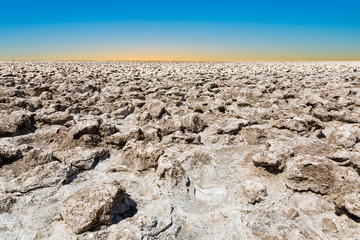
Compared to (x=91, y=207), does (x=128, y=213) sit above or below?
below

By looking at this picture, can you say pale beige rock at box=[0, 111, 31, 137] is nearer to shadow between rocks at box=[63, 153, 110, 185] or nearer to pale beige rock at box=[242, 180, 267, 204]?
shadow between rocks at box=[63, 153, 110, 185]

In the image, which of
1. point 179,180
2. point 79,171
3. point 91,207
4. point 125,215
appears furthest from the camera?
point 79,171

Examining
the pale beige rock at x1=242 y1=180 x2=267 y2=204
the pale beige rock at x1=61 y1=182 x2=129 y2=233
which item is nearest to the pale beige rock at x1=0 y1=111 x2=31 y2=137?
the pale beige rock at x1=61 y1=182 x2=129 y2=233

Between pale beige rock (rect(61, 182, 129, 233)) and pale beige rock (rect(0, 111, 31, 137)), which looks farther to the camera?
Answer: pale beige rock (rect(0, 111, 31, 137))

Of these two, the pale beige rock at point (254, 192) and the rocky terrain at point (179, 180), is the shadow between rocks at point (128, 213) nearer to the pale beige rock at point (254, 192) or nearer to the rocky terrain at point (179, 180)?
the rocky terrain at point (179, 180)


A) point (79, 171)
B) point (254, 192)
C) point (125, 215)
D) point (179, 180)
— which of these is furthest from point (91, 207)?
point (254, 192)

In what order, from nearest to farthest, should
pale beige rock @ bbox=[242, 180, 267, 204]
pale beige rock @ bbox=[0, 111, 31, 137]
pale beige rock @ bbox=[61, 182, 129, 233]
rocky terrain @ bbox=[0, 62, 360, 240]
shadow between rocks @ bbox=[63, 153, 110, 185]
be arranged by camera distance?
1. pale beige rock @ bbox=[61, 182, 129, 233]
2. rocky terrain @ bbox=[0, 62, 360, 240]
3. pale beige rock @ bbox=[242, 180, 267, 204]
4. shadow between rocks @ bbox=[63, 153, 110, 185]
5. pale beige rock @ bbox=[0, 111, 31, 137]

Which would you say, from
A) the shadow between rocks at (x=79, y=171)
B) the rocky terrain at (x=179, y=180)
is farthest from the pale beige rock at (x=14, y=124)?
the shadow between rocks at (x=79, y=171)

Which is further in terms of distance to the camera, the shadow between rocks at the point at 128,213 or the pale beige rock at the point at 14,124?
the pale beige rock at the point at 14,124

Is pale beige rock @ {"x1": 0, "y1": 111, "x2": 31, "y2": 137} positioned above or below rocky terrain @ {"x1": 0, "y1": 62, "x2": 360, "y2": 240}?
above

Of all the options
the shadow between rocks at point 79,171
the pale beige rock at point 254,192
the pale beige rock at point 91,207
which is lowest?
the shadow between rocks at point 79,171

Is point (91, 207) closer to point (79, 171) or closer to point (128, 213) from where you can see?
point (128, 213)

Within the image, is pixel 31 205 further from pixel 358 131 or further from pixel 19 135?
pixel 358 131

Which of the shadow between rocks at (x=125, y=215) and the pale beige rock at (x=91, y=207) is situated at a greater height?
the pale beige rock at (x=91, y=207)
